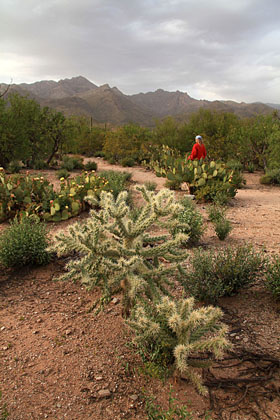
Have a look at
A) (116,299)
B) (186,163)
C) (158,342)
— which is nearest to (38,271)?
Result: (116,299)

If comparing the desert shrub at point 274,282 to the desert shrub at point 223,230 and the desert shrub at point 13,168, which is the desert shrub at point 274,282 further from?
the desert shrub at point 13,168

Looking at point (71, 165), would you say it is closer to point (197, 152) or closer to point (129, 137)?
point (197, 152)

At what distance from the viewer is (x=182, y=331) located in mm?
2514

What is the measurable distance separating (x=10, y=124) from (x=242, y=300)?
536 inches

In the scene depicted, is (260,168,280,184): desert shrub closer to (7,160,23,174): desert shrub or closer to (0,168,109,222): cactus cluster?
(0,168,109,222): cactus cluster

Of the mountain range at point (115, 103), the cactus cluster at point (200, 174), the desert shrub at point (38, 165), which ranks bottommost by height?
the desert shrub at point (38, 165)

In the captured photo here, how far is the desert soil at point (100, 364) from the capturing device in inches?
92.8

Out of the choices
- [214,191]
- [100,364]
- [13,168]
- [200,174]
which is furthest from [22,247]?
[13,168]

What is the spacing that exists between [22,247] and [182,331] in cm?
276

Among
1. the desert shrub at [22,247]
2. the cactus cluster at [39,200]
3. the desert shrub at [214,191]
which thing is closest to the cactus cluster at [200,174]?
the desert shrub at [214,191]

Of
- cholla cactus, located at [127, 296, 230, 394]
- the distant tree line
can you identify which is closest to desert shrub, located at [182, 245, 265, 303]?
cholla cactus, located at [127, 296, 230, 394]

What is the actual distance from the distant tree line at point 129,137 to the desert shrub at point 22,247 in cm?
1055

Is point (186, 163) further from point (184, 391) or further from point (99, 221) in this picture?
point (184, 391)

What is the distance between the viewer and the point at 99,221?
320 cm
